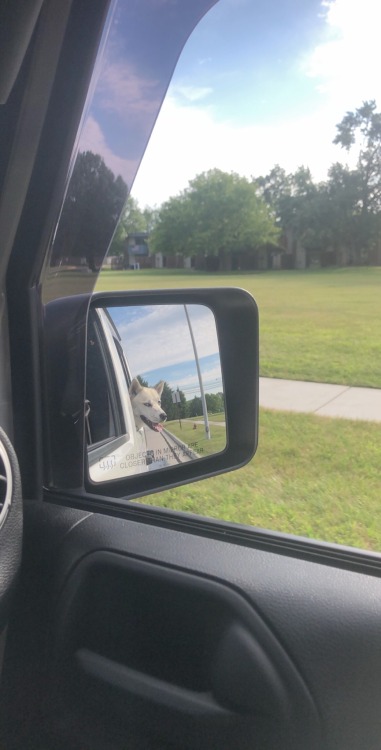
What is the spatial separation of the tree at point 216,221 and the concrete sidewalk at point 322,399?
80cm

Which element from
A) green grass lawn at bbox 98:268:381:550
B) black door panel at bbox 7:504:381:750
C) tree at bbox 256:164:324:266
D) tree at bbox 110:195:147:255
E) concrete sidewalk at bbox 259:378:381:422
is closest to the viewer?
black door panel at bbox 7:504:381:750

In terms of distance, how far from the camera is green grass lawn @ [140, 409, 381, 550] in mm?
2449

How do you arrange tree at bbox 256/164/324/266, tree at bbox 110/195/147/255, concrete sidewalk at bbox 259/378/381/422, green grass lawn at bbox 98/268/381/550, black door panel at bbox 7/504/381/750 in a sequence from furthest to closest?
concrete sidewalk at bbox 259/378/381/422 → green grass lawn at bbox 98/268/381/550 → tree at bbox 256/164/324/266 → tree at bbox 110/195/147/255 → black door panel at bbox 7/504/381/750

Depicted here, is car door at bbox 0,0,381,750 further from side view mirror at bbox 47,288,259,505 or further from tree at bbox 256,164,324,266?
tree at bbox 256,164,324,266

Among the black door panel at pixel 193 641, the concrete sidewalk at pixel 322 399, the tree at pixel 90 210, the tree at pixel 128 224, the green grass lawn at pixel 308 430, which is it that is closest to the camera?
the black door panel at pixel 193 641

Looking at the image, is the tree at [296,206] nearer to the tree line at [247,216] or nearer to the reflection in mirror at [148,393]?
the tree line at [247,216]

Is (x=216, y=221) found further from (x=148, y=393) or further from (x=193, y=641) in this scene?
(x=193, y=641)

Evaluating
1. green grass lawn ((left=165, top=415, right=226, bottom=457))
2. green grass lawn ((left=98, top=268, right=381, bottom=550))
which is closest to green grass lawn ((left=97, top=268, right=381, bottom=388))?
green grass lawn ((left=98, top=268, right=381, bottom=550))

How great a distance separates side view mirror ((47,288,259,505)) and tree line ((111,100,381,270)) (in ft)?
0.80

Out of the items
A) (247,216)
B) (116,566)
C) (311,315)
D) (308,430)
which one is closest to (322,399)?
(308,430)

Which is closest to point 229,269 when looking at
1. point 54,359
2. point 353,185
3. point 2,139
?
point 353,185

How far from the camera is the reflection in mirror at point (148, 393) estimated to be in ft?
6.89

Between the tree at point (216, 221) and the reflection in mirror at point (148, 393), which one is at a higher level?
the tree at point (216, 221)

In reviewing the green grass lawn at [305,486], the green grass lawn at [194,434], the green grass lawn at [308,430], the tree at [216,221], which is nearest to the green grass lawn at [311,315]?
the green grass lawn at [308,430]
